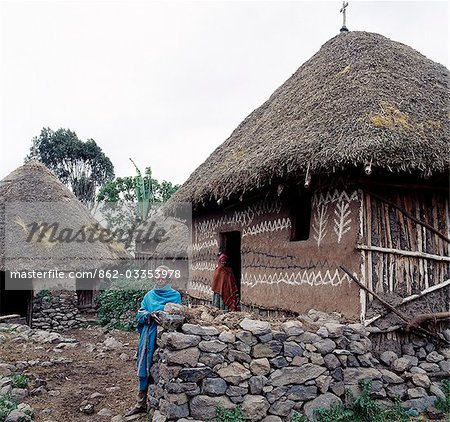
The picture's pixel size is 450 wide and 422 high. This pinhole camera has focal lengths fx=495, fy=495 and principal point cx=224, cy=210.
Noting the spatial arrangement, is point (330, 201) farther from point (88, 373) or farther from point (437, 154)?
point (88, 373)

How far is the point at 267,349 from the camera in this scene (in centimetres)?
541

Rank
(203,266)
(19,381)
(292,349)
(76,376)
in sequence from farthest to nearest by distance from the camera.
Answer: (203,266)
(76,376)
(19,381)
(292,349)

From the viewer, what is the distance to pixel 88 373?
336 inches

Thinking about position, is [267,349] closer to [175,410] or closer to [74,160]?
[175,410]

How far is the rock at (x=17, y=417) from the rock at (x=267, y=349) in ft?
9.85

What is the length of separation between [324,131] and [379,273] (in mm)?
1961

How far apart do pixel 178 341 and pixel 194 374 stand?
37cm

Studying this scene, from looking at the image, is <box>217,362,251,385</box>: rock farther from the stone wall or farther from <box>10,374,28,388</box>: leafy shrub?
<box>10,374,28,388</box>: leafy shrub

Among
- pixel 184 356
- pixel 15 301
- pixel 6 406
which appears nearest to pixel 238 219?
pixel 184 356

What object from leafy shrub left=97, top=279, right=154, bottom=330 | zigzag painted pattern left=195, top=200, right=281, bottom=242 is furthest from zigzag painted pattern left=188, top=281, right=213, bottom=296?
leafy shrub left=97, top=279, right=154, bottom=330

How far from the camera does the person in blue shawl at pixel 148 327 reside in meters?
5.91

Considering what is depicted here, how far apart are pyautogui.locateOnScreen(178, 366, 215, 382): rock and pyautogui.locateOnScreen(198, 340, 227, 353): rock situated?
18 centimetres

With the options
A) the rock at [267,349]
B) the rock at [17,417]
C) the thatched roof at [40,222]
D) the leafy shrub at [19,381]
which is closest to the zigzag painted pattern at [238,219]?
the rock at [267,349]

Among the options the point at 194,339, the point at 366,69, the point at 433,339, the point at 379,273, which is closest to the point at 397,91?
the point at 366,69
